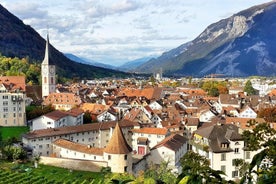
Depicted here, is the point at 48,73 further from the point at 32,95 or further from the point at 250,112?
the point at 250,112

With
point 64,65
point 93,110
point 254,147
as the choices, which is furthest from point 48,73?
point 64,65

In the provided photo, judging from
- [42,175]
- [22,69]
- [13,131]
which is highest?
[22,69]

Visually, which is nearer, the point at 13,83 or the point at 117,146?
the point at 117,146

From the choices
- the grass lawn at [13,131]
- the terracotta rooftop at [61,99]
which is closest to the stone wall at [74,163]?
the grass lawn at [13,131]

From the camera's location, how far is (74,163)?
44.1m

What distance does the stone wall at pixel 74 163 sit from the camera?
140 ft

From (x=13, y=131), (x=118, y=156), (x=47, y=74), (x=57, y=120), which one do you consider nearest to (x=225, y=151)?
(x=118, y=156)

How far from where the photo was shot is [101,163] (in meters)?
42.8

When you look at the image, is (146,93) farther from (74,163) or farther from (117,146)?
(117,146)

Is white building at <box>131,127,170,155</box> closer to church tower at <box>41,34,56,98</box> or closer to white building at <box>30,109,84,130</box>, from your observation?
white building at <box>30,109,84,130</box>

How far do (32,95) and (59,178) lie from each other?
48.3 meters

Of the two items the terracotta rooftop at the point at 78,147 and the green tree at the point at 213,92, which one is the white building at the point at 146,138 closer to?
the terracotta rooftop at the point at 78,147

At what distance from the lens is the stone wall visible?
4281 centimetres

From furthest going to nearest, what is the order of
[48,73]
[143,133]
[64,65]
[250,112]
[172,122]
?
[64,65], [48,73], [250,112], [172,122], [143,133]
